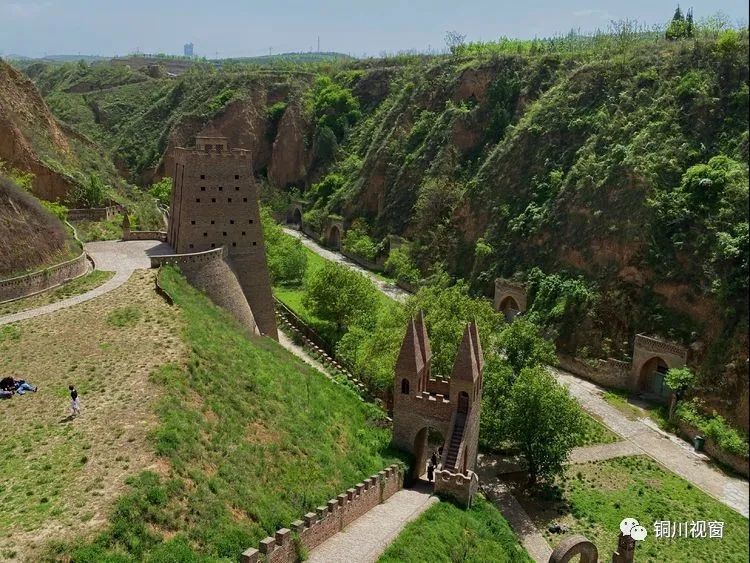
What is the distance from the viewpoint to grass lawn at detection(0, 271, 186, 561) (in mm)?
16484

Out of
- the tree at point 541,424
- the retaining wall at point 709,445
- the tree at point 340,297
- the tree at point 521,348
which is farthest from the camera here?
the tree at point 340,297

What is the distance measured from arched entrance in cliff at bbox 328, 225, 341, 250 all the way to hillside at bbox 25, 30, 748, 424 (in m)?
2.86

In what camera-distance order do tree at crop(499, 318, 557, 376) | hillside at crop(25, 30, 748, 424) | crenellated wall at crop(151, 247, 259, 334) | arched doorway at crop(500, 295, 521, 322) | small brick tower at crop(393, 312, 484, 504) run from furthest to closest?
arched doorway at crop(500, 295, 521, 322) → hillside at crop(25, 30, 748, 424) → crenellated wall at crop(151, 247, 259, 334) → tree at crop(499, 318, 557, 376) → small brick tower at crop(393, 312, 484, 504)

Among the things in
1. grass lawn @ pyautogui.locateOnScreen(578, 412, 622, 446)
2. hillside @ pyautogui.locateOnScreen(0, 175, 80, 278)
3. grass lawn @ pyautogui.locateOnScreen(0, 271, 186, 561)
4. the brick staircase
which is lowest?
grass lawn @ pyautogui.locateOnScreen(578, 412, 622, 446)

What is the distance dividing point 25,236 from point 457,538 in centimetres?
2744

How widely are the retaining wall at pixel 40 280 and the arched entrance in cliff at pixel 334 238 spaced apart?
171ft

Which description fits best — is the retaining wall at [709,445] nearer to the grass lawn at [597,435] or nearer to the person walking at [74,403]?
the grass lawn at [597,435]

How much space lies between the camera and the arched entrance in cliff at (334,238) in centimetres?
8594

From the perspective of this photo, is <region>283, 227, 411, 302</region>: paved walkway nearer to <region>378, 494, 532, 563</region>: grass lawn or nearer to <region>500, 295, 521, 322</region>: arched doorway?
<region>500, 295, 521, 322</region>: arched doorway

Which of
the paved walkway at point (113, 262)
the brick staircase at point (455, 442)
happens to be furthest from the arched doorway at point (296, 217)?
the brick staircase at point (455, 442)

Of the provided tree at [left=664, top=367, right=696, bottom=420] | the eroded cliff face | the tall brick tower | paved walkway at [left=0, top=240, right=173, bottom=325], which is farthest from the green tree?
tree at [left=664, top=367, right=696, bottom=420]

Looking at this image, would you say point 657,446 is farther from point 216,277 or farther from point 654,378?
point 216,277

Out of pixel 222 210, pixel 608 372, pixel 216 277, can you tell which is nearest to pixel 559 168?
pixel 608 372

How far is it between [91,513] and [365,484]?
9.78m
